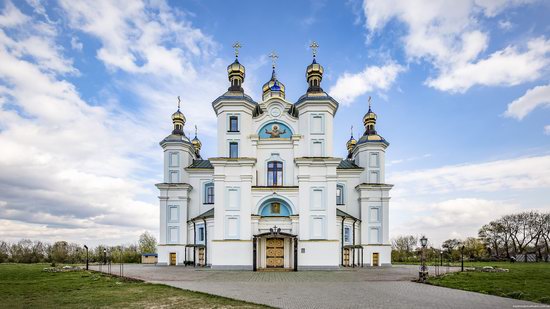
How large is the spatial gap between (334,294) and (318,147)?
1978 cm

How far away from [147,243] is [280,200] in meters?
44.4

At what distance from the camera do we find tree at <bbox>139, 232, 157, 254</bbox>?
225 ft

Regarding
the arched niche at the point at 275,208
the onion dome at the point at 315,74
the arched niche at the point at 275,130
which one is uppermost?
the onion dome at the point at 315,74

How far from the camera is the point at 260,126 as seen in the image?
117ft

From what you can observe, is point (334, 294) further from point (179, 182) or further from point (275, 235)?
point (179, 182)

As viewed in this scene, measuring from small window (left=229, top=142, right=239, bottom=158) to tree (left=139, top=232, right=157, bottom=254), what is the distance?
39.8 metres

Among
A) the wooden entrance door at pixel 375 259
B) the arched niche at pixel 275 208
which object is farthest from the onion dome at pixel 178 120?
the wooden entrance door at pixel 375 259

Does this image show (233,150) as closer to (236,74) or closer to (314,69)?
(236,74)

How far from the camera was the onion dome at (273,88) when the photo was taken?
47031 mm

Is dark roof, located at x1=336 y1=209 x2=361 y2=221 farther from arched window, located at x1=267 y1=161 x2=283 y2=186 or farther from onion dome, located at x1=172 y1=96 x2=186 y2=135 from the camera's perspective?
onion dome, located at x1=172 y1=96 x2=186 y2=135

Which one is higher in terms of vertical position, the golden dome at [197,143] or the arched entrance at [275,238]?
the golden dome at [197,143]

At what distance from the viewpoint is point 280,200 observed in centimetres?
3400

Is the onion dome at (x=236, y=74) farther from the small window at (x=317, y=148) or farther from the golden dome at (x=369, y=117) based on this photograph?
the golden dome at (x=369, y=117)

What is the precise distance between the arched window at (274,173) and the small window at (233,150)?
2.78 metres
